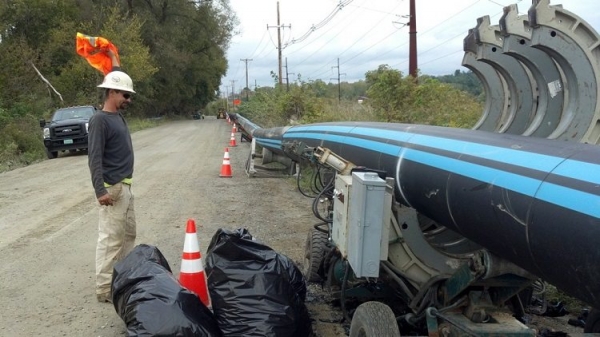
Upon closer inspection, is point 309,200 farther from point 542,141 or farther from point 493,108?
point 542,141

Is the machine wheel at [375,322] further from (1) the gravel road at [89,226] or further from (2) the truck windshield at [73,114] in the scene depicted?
(2) the truck windshield at [73,114]

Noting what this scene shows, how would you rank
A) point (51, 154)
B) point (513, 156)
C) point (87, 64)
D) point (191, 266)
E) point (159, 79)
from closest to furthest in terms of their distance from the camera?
point (513, 156), point (191, 266), point (51, 154), point (87, 64), point (159, 79)

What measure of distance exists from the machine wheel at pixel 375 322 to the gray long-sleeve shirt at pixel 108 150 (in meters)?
2.48

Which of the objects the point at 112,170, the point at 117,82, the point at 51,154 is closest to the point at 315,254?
the point at 112,170

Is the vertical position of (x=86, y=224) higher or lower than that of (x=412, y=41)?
lower

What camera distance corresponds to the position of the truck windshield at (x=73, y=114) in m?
18.2

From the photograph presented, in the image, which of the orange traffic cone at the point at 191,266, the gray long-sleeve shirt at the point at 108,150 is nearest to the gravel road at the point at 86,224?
the orange traffic cone at the point at 191,266

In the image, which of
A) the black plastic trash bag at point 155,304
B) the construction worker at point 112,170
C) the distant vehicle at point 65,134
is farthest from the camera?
the distant vehicle at point 65,134

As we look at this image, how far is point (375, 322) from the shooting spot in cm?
296

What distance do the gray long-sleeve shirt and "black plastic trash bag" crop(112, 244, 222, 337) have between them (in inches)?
37.1

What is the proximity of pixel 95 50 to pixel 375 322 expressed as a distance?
3737mm

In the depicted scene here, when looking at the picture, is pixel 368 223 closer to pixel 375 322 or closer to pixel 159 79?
pixel 375 322

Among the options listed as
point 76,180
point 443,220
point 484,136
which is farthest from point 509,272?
point 76,180

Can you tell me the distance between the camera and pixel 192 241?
4352 millimetres
